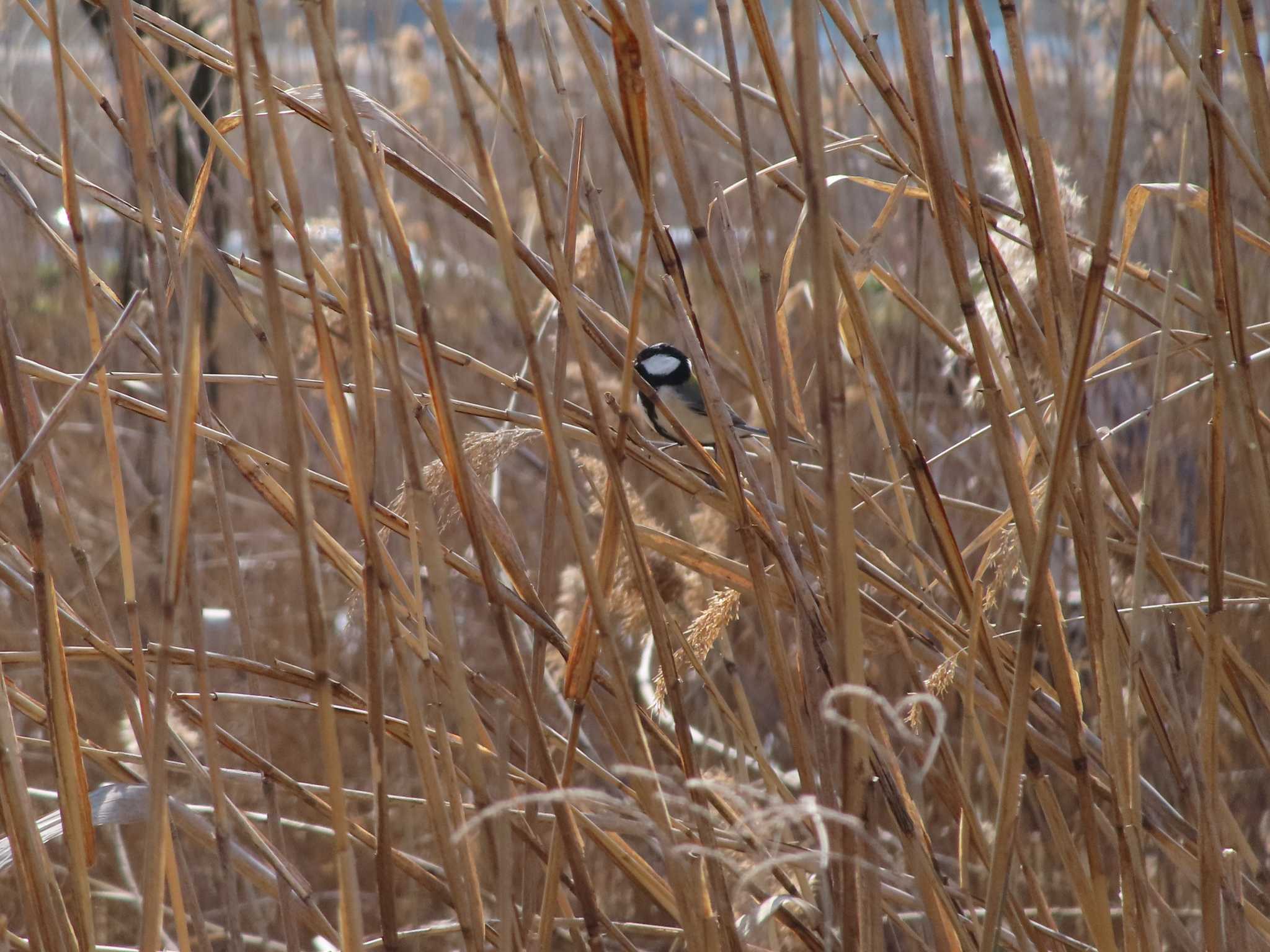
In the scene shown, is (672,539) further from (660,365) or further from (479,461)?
(660,365)

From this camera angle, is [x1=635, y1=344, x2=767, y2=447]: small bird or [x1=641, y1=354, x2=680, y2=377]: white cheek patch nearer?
[x1=635, y1=344, x2=767, y2=447]: small bird

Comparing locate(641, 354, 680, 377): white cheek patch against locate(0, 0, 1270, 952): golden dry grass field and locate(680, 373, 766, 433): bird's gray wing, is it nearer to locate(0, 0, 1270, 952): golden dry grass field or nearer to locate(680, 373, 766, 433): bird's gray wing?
locate(680, 373, 766, 433): bird's gray wing

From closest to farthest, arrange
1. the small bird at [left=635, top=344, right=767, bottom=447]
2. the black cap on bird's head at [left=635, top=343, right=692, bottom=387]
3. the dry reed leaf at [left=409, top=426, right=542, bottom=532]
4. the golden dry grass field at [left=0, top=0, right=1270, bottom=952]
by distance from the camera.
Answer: the golden dry grass field at [left=0, top=0, right=1270, bottom=952] → the dry reed leaf at [left=409, top=426, right=542, bottom=532] → the small bird at [left=635, top=344, right=767, bottom=447] → the black cap on bird's head at [left=635, top=343, right=692, bottom=387]

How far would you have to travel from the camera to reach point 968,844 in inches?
37.7

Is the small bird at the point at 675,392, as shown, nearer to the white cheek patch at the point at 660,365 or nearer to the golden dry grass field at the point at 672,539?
the white cheek patch at the point at 660,365

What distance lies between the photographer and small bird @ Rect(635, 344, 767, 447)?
7.58 feet

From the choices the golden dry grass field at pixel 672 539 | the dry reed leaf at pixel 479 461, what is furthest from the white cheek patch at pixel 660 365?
the dry reed leaf at pixel 479 461

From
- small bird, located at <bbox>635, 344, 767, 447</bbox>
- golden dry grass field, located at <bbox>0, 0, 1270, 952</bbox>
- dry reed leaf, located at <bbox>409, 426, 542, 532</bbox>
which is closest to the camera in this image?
golden dry grass field, located at <bbox>0, 0, 1270, 952</bbox>

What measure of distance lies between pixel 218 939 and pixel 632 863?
1.16m

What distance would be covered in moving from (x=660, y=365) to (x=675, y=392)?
0.32 feet

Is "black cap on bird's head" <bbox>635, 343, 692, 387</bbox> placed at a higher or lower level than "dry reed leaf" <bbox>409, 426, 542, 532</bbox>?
higher

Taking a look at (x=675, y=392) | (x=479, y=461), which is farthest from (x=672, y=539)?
(x=675, y=392)

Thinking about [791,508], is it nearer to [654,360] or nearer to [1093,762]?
[1093,762]

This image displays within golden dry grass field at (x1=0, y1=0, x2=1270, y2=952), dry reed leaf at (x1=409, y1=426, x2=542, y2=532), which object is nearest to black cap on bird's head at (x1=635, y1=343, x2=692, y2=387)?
golden dry grass field at (x1=0, y1=0, x2=1270, y2=952)
